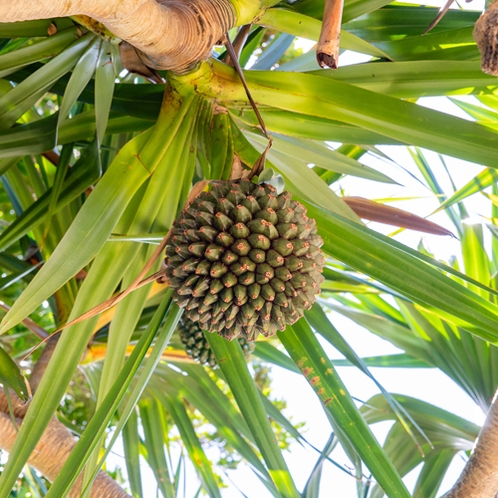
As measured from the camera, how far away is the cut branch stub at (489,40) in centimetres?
47

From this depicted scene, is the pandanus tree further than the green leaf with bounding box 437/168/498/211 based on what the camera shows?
No

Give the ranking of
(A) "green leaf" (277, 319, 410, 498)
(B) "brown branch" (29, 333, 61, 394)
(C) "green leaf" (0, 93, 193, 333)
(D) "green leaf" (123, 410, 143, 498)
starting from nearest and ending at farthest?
(C) "green leaf" (0, 93, 193, 333), (A) "green leaf" (277, 319, 410, 498), (B) "brown branch" (29, 333, 61, 394), (D) "green leaf" (123, 410, 143, 498)

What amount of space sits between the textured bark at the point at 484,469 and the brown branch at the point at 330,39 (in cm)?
81

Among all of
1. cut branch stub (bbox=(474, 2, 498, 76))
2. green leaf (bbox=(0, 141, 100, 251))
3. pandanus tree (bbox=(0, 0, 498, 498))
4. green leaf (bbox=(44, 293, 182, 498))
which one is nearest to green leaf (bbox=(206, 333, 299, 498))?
pandanus tree (bbox=(0, 0, 498, 498))

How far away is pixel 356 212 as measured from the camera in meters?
1.06

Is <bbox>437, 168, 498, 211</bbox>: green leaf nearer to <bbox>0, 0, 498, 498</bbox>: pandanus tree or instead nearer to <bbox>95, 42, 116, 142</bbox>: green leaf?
<bbox>0, 0, 498, 498</bbox>: pandanus tree

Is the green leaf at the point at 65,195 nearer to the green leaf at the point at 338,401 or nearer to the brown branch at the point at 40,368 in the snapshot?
the brown branch at the point at 40,368

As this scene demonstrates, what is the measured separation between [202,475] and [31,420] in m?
0.79

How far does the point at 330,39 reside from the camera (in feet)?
2.02

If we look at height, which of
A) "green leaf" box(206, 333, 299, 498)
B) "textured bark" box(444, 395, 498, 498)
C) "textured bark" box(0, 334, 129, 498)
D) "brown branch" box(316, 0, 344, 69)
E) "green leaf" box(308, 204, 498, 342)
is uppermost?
"brown branch" box(316, 0, 344, 69)

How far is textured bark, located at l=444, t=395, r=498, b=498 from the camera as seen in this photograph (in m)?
1.06

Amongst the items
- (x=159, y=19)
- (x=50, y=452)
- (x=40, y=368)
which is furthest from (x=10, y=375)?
(x=159, y=19)

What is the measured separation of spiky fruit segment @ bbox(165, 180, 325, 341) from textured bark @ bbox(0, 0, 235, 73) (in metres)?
0.20

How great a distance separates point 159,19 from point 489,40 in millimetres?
356
